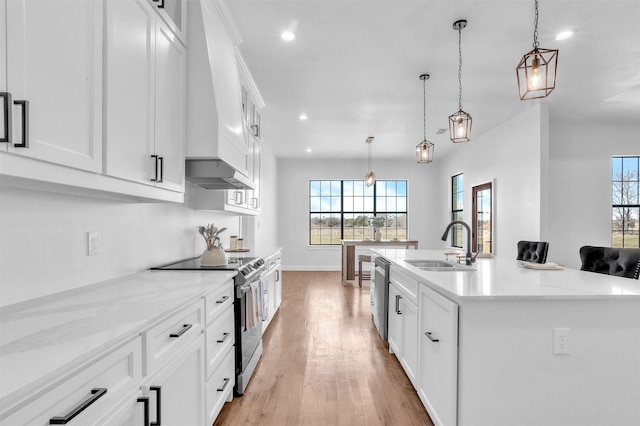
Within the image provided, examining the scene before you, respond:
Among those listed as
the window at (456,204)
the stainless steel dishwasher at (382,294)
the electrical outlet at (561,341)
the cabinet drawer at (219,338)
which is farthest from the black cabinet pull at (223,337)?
the window at (456,204)

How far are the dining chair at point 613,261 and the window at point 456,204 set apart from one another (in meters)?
4.60

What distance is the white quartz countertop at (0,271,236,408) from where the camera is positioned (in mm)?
751

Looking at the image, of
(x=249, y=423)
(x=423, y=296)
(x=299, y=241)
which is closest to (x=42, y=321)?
(x=249, y=423)

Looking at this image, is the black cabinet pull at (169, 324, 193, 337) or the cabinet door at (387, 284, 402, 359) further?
the cabinet door at (387, 284, 402, 359)

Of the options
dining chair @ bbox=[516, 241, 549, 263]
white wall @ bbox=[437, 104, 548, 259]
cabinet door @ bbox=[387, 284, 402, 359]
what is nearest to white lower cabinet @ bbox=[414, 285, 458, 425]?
cabinet door @ bbox=[387, 284, 402, 359]

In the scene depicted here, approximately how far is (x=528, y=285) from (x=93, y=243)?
228 cm

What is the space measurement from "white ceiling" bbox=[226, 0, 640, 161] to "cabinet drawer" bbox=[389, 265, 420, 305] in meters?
1.98

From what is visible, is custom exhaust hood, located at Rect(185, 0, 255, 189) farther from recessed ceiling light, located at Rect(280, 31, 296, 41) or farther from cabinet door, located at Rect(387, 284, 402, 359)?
cabinet door, located at Rect(387, 284, 402, 359)

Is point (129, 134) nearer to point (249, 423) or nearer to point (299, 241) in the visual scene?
point (249, 423)

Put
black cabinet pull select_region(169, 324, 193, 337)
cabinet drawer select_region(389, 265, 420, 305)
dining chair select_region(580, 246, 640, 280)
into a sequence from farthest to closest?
dining chair select_region(580, 246, 640, 280) < cabinet drawer select_region(389, 265, 420, 305) < black cabinet pull select_region(169, 324, 193, 337)

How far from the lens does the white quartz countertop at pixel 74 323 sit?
751mm

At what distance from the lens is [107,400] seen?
0.97 m

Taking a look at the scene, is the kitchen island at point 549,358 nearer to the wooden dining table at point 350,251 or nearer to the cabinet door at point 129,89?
the cabinet door at point 129,89

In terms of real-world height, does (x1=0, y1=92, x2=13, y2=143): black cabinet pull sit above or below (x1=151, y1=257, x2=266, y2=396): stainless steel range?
above
